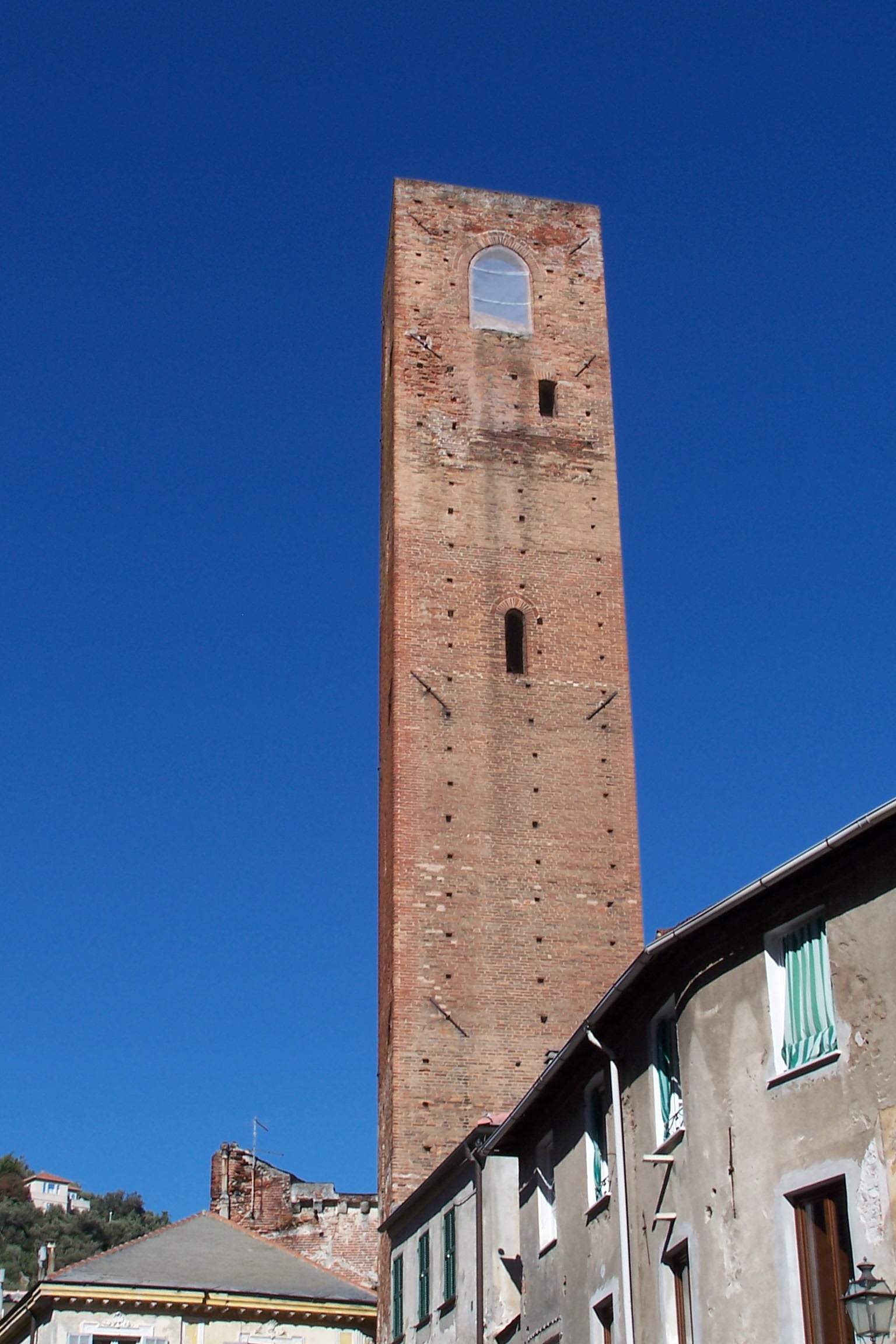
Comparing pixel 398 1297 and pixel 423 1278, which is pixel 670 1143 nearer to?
pixel 423 1278

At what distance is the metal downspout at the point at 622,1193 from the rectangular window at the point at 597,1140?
45 cm

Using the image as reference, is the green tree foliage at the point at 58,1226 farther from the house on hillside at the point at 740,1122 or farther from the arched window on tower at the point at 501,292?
the house on hillside at the point at 740,1122

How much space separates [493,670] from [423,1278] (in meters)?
9.13

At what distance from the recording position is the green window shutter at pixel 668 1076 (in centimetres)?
1202

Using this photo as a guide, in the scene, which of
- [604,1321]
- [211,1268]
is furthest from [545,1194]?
[211,1268]

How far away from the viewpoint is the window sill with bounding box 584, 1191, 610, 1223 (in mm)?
13383

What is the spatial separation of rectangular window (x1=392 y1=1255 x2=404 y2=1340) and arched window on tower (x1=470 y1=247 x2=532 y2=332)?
14906 millimetres

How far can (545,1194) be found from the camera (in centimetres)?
1547

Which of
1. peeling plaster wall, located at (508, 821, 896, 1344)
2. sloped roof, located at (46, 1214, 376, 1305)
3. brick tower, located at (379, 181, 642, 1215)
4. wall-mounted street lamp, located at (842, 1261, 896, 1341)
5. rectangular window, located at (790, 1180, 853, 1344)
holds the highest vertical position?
brick tower, located at (379, 181, 642, 1215)

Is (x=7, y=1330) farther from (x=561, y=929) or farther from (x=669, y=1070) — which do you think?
(x=669, y=1070)

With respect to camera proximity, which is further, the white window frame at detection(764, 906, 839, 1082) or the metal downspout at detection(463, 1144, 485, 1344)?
the metal downspout at detection(463, 1144, 485, 1344)

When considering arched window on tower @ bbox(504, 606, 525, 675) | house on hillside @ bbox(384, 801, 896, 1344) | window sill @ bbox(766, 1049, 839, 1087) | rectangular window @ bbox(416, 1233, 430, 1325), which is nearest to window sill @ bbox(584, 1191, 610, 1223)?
house on hillside @ bbox(384, 801, 896, 1344)

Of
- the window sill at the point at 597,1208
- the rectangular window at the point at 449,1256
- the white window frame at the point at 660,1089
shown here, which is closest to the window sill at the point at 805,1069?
the white window frame at the point at 660,1089

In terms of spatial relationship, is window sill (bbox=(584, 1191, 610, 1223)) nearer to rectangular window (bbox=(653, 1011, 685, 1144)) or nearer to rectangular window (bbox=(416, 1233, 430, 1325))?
rectangular window (bbox=(653, 1011, 685, 1144))
